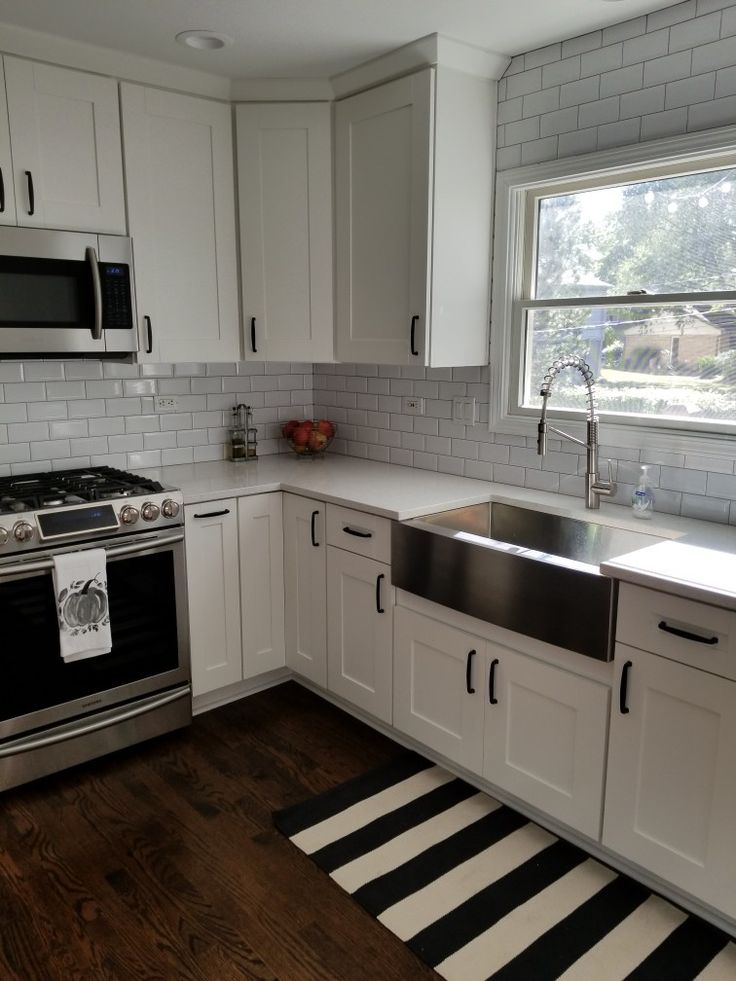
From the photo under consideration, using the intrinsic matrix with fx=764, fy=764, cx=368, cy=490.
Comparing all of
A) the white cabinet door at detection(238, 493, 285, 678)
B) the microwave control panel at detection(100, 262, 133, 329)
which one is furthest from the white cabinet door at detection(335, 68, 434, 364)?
the microwave control panel at detection(100, 262, 133, 329)

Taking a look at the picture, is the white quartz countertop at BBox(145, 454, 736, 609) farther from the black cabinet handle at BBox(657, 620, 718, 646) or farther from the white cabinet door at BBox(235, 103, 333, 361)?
the white cabinet door at BBox(235, 103, 333, 361)

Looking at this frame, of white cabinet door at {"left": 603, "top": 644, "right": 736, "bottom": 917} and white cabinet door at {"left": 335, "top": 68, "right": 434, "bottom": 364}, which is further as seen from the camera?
white cabinet door at {"left": 335, "top": 68, "right": 434, "bottom": 364}

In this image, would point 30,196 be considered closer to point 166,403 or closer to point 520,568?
point 166,403

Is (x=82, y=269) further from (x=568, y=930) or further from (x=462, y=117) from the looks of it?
(x=568, y=930)

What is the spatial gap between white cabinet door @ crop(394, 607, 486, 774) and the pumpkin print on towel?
3.34 feet

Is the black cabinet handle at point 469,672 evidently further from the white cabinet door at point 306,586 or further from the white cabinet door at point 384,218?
the white cabinet door at point 384,218

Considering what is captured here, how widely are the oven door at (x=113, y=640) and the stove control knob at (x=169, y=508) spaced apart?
0.07 m

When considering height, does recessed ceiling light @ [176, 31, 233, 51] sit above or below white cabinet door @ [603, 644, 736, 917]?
above

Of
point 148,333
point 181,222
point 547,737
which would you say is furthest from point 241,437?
point 547,737

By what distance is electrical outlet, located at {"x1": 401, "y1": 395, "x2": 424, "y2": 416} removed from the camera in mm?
3434

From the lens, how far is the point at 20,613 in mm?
2469

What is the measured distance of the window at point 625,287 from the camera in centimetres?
246

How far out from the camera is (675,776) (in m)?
1.94

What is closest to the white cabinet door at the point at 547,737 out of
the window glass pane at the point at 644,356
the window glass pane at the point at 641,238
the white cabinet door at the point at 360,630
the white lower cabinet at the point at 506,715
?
the white lower cabinet at the point at 506,715
